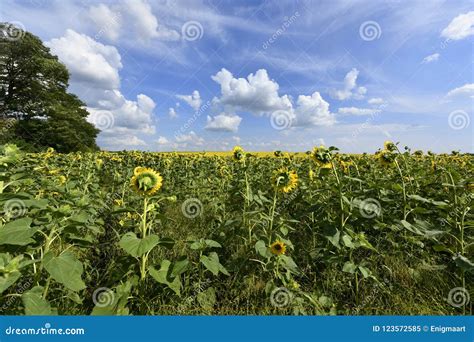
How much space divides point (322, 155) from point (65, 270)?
8.49ft

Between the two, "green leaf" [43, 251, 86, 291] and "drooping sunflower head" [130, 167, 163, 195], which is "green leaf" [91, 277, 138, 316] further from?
"drooping sunflower head" [130, 167, 163, 195]

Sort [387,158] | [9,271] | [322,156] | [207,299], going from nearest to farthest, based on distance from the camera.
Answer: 1. [9,271]
2. [207,299]
3. [322,156]
4. [387,158]

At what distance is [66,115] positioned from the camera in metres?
31.1

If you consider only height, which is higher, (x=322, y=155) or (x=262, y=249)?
(x=322, y=155)

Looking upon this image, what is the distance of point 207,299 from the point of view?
2.76m

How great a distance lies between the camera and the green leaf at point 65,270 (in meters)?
1.80

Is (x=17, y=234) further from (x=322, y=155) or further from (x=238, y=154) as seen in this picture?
(x=238, y=154)

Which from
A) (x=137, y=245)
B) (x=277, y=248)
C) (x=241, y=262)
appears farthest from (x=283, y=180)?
(x=137, y=245)

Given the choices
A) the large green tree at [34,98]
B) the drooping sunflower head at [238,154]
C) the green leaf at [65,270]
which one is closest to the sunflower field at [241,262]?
the green leaf at [65,270]

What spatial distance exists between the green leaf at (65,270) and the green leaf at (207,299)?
113cm

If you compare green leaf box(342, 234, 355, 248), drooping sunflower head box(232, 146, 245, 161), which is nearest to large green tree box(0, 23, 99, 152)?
drooping sunflower head box(232, 146, 245, 161)

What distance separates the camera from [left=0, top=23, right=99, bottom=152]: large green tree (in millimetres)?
29609

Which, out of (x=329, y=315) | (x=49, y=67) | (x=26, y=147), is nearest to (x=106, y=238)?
(x=329, y=315)

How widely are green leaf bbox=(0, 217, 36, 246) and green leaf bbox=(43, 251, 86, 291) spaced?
17cm
